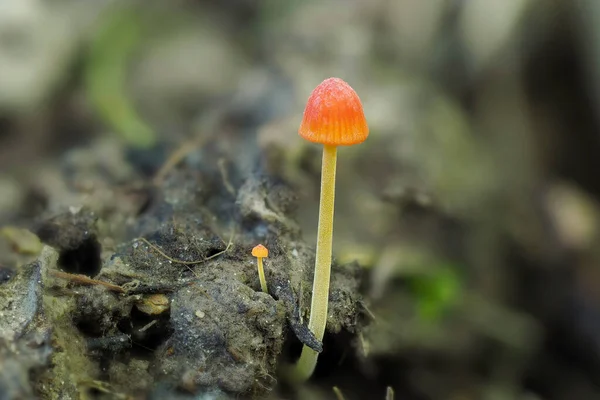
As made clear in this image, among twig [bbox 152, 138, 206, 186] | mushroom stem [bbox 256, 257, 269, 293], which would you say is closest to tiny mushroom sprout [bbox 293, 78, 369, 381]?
mushroom stem [bbox 256, 257, 269, 293]

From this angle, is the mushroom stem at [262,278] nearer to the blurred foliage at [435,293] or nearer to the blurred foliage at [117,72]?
the blurred foliage at [435,293]

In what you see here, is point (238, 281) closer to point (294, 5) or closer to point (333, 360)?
point (333, 360)

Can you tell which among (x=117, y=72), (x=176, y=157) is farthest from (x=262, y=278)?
(x=117, y=72)

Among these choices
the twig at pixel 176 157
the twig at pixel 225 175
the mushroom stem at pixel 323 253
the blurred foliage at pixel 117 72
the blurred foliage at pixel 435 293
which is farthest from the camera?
the blurred foliage at pixel 117 72

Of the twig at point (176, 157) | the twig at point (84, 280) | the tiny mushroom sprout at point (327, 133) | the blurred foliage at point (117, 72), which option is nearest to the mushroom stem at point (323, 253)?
the tiny mushroom sprout at point (327, 133)

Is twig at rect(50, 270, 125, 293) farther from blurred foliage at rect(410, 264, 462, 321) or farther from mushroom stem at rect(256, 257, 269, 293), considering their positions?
blurred foliage at rect(410, 264, 462, 321)

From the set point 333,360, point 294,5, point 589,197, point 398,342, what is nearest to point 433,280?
point 398,342

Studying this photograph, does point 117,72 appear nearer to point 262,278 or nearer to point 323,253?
point 262,278

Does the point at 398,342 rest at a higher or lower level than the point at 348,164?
lower

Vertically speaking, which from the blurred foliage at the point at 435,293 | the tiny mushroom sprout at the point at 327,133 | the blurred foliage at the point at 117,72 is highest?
the tiny mushroom sprout at the point at 327,133
